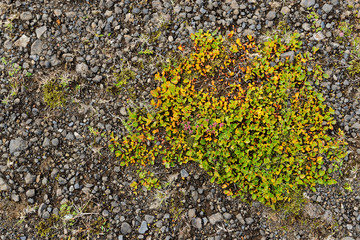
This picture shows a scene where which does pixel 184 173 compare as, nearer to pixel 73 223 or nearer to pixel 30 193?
pixel 73 223

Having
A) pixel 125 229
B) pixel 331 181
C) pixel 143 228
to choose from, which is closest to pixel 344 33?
pixel 331 181

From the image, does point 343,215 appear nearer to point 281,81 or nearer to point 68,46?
point 281,81

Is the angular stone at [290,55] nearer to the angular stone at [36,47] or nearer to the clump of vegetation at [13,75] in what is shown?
the angular stone at [36,47]

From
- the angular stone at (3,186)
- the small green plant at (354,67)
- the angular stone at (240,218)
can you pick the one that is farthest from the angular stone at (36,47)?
the small green plant at (354,67)

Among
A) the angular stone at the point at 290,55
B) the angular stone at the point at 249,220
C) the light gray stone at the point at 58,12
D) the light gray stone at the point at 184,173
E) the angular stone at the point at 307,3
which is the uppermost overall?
the light gray stone at the point at 58,12

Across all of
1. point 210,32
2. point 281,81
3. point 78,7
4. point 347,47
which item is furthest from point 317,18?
point 78,7

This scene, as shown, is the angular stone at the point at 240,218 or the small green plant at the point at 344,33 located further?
the small green plant at the point at 344,33

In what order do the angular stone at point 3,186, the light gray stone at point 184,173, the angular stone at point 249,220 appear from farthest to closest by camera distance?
the angular stone at point 3,186, the light gray stone at point 184,173, the angular stone at point 249,220
